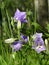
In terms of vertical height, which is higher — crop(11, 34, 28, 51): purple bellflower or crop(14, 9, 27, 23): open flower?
crop(14, 9, 27, 23): open flower

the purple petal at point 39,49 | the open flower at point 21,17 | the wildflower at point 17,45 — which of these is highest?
the open flower at point 21,17

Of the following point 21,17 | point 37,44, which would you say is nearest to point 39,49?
point 37,44

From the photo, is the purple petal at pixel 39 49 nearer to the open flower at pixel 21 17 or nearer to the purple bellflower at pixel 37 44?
the purple bellflower at pixel 37 44

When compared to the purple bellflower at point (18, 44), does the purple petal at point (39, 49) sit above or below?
below

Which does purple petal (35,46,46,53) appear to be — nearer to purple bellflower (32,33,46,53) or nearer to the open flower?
purple bellflower (32,33,46,53)

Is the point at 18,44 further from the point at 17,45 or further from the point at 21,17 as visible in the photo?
the point at 21,17

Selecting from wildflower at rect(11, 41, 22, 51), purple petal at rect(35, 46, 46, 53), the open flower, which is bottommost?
purple petal at rect(35, 46, 46, 53)

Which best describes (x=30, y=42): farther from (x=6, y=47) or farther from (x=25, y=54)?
(x=6, y=47)

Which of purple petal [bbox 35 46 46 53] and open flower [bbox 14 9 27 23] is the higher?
open flower [bbox 14 9 27 23]

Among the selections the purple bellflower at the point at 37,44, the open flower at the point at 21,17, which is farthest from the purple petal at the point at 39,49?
the open flower at the point at 21,17

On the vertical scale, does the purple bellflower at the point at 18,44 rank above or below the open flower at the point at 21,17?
below

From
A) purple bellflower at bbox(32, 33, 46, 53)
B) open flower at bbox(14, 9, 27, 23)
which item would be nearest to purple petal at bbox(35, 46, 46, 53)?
purple bellflower at bbox(32, 33, 46, 53)

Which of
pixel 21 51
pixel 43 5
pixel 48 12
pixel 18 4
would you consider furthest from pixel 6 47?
pixel 18 4
